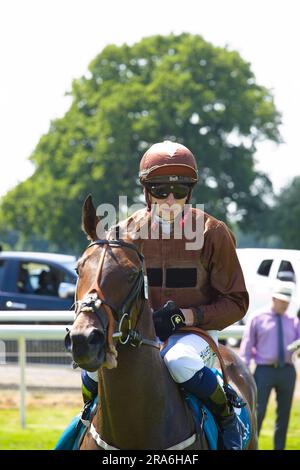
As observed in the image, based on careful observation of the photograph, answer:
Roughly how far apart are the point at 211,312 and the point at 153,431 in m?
0.76

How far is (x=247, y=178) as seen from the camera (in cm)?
4466

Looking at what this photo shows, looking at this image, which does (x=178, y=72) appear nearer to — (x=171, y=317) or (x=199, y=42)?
(x=199, y=42)

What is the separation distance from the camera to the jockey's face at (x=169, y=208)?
16.2 ft

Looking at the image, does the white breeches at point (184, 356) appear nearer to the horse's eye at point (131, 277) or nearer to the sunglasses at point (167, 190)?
the horse's eye at point (131, 277)

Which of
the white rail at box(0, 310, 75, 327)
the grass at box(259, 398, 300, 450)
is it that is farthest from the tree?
the white rail at box(0, 310, 75, 327)

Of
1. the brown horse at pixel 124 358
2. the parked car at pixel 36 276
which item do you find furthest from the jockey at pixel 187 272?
the parked car at pixel 36 276

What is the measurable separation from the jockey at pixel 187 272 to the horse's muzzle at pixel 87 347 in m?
0.89

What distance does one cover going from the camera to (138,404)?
4.47 meters

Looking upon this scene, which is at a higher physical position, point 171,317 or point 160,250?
point 160,250

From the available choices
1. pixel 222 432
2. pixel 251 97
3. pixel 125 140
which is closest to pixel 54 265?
pixel 222 432

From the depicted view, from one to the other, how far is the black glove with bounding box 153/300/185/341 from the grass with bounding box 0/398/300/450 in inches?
194

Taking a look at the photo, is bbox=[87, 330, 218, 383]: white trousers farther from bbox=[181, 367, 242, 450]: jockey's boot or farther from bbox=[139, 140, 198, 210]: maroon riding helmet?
bbox=[139, 140, 198, 210]: maroon riding helmet

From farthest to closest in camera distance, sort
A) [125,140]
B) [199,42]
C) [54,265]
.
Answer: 1. [199,42]
2. [125,140]
3. [54,265]

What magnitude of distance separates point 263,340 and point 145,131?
33732 millimetres
